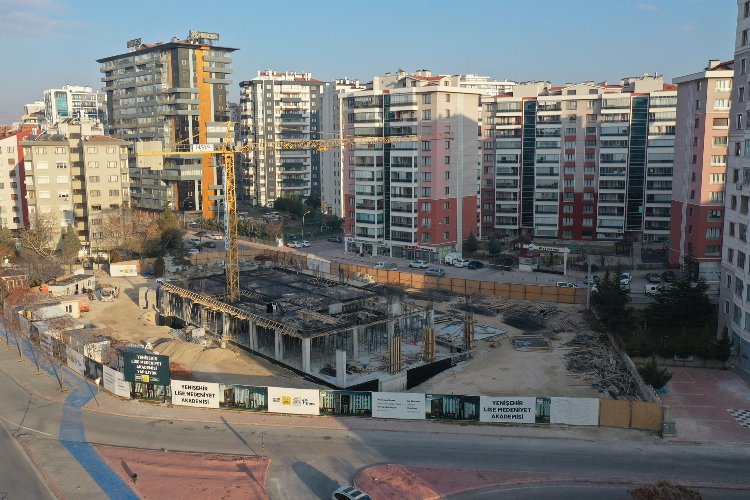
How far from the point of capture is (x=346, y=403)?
91.2 ft

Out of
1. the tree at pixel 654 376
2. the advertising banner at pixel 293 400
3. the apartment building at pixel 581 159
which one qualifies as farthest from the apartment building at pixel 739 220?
the apartment building at pixel 581 159

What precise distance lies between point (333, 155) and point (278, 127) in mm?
17172

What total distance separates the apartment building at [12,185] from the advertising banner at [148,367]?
5070 centimetres

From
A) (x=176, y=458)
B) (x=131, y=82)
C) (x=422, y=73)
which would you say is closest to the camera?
(x=176, y=458)

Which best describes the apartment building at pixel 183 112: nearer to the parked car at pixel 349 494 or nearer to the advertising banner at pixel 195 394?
the advertising banner at pixel 195 394

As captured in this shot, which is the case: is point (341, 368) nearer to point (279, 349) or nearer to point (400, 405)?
point (400, 405)

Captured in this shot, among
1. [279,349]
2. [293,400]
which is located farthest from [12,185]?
[293,400]

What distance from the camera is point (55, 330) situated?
38531 millimetres

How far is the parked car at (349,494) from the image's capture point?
2025 centimetres

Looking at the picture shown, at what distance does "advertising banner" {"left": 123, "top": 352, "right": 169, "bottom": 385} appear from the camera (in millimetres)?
29141

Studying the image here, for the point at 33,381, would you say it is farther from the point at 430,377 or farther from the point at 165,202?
A: the point at 165,202

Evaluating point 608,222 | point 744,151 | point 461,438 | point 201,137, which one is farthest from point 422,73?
point 461,438

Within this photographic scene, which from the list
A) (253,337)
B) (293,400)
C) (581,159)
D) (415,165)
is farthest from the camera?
(581,159)

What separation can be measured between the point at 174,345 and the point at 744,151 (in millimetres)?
32453
